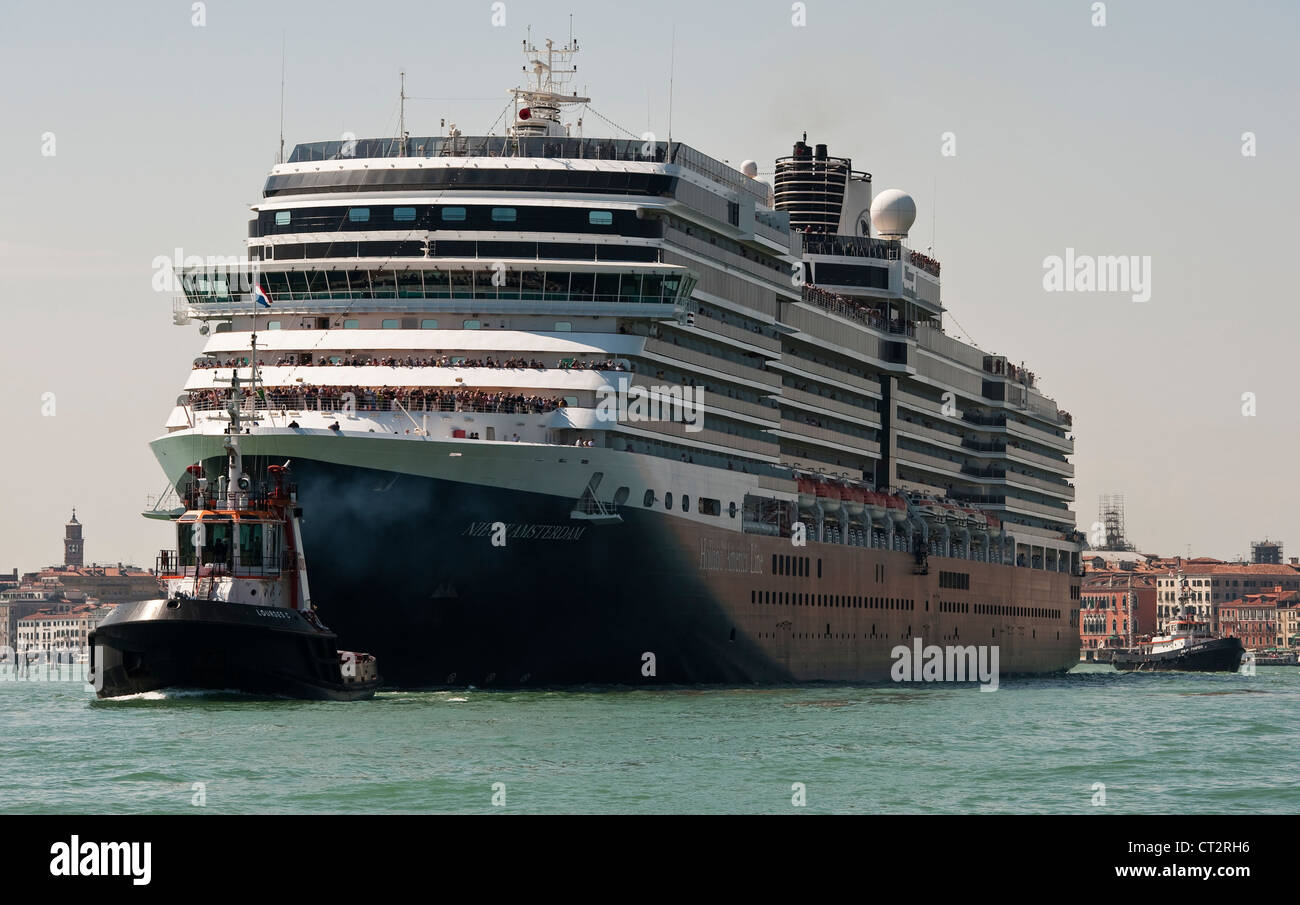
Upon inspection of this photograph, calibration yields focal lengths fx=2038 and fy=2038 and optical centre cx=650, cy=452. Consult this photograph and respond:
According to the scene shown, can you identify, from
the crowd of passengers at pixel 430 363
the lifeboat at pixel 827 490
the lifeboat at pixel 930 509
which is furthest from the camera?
the lifeboat at pixel 930 509

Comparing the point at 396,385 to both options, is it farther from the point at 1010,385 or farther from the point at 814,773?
the point at 1010,385

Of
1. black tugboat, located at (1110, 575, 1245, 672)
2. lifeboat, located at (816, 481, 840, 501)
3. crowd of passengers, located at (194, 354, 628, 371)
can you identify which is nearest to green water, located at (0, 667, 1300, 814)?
crowd of passengers, located at (194, 354, 628, 371)

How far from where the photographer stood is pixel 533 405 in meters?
57.0

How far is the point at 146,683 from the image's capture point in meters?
51.1

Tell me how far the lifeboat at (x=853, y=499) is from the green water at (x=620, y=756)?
2083 cm

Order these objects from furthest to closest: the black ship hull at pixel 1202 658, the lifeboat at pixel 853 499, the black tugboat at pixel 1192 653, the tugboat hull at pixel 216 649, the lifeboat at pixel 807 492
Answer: the black tugboat at pixel 1192 653 → the black ship hull at pixel 1202 658 → the lifeboat at pixel 853 499 → the lifeboat at pixel 807 492 → the tugboat hull at pixel 216 649

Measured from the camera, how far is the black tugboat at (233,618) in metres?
50.4

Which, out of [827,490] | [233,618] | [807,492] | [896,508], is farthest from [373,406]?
[896,508]

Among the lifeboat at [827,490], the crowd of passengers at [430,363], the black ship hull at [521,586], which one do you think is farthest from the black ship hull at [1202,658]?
the crowd of passengers at [430,363]

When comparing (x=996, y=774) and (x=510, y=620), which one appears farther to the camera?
(x=510, y=620)

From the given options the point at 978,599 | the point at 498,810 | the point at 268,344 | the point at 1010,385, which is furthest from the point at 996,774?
the point at 1010,385

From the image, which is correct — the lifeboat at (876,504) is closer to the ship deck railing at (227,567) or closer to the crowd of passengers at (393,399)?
the crowd of passengers at (393,399)
